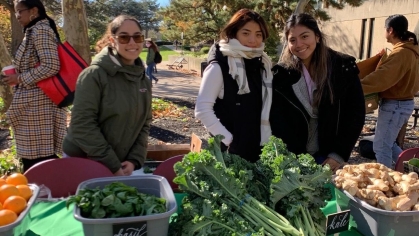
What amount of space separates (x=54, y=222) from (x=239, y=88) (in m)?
1.36

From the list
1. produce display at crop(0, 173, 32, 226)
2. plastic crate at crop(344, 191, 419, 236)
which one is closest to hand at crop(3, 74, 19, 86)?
produce display at crop(0, 173, 32, 226)

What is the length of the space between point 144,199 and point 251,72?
136 cm

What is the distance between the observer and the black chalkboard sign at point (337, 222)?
1.56 meters

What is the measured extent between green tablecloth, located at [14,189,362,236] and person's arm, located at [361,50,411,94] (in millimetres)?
2117

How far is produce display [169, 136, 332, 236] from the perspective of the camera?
58.4 inches

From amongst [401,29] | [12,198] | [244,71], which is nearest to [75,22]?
[244,71]

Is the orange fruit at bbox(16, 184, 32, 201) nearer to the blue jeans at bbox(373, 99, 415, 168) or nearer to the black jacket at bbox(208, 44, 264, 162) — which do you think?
the black jacket at bbox(208, 44, 264, 162)

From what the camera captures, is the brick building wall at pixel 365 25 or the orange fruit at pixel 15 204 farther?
the brick building wall at pixel 365 25

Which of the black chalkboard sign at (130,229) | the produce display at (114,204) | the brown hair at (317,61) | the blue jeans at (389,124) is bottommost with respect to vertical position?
the blue jeans at (389,124)

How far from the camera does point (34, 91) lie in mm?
3209

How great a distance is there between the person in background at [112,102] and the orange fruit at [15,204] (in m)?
0.81

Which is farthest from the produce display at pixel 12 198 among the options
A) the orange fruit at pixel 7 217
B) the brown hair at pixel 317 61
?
the brown hair at pixel 317 61

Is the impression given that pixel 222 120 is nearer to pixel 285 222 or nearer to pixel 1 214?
pixel 285 222

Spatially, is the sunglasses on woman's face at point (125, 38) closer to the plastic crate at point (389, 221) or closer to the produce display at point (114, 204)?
the produce display at point (114, 204)
